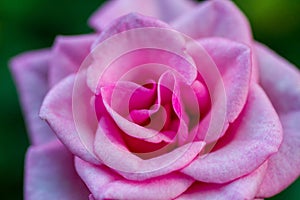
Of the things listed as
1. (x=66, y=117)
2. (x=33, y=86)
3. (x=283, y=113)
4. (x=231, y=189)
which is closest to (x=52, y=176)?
(x=66, y=117)

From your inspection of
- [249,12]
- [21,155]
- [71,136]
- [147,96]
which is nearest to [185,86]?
[147,96]

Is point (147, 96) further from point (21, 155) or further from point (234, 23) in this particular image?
point (21, 155)

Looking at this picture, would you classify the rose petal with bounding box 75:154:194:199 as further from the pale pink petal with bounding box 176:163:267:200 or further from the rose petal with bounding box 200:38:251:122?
the rose petal with bounding box 200:38:251:122

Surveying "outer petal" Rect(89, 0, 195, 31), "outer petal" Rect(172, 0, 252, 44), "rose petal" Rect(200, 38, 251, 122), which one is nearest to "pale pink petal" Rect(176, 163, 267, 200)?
"rose petal" Rect(200, 38, 251, 122)

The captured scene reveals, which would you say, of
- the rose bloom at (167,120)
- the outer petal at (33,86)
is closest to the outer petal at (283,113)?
the rose bloom at (167,120)

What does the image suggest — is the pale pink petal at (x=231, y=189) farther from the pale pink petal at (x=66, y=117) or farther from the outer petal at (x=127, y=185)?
the pale pink petal at (x=66, y=117)

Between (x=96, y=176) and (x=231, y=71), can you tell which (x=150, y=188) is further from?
(x=231, y=71)
